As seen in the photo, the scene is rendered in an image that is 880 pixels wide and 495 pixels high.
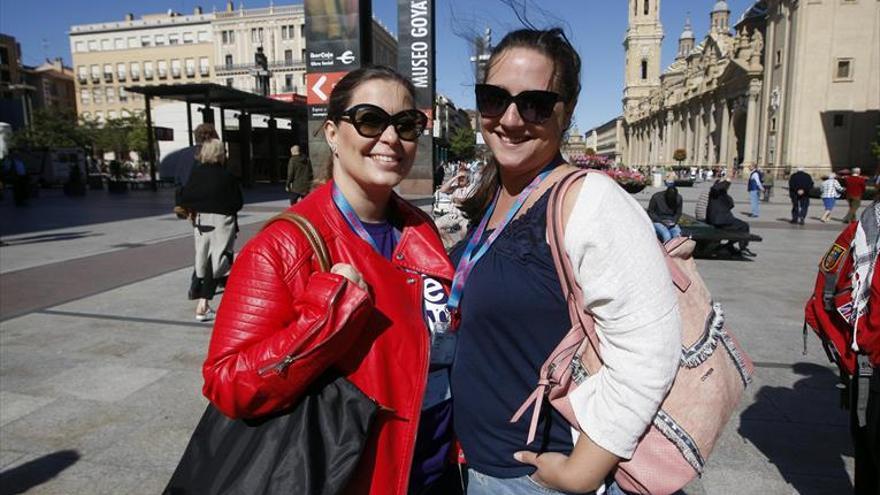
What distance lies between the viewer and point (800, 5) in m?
40.2

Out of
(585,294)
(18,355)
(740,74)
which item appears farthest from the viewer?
(740,74)

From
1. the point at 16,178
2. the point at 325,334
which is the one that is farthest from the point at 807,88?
the point at 325,334

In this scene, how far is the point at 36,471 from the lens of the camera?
302 centimetres

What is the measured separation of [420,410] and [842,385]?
224 centimetres

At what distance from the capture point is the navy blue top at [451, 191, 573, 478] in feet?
4.20

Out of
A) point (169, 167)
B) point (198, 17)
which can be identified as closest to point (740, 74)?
point (169, 167)

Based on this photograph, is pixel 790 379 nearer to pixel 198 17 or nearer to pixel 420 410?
pixel 420 410

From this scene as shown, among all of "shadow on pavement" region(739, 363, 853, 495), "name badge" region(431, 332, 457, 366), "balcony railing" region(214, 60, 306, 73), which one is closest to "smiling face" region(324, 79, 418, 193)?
"name badge" region(431, 332, 457, 366)

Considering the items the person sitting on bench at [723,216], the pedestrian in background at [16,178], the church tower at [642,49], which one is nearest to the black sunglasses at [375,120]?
the person sitting on bench at [723,216]

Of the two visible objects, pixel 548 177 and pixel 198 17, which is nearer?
pixel 548 177

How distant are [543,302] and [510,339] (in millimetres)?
130

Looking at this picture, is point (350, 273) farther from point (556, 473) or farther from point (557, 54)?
point (557, 54)

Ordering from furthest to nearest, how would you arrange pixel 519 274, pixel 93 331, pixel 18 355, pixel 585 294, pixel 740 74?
pixel 740 74 < pixel 93 331 < pixel 18 355 < pixel 519 274 < pixel 585 294

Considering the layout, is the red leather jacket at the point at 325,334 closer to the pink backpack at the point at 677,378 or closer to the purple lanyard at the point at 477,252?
the purple lanyard at the point at 477,252
